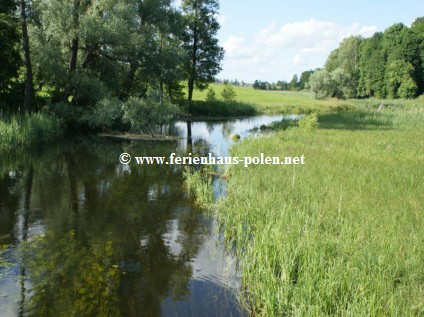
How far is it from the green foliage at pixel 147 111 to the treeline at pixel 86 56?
71 millimetres

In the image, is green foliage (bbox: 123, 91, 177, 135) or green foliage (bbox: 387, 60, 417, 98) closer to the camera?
green foliage (bbox: 123, 91, 177, 135)

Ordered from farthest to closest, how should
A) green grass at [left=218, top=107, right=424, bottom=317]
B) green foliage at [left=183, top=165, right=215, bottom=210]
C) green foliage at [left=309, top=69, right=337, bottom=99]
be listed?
green foliage at [left=309, top=69, right=337, bottom=99]
green foliage at [left=183, top=165, right=215, bottom=210]
green grass at [left=218, top=107, right=424, bottom=317]

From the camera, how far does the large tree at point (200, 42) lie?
4734 cm

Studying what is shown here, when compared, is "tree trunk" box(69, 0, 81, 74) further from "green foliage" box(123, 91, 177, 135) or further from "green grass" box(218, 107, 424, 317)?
"green grass" box(218, 107, 424, 317)

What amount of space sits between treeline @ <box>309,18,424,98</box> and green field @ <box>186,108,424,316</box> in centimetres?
7265

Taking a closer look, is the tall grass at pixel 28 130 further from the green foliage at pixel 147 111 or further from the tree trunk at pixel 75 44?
the tree trunk at pixel 75 44

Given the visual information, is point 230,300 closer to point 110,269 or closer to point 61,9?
point 110,269

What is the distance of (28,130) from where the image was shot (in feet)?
71.2

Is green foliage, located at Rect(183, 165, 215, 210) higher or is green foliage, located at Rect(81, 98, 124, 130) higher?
green foliage, located at Rect(81, 98, 124, 130)

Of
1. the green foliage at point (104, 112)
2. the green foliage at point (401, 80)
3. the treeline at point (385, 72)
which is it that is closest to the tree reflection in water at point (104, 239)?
the green foliage at point (104, 112)

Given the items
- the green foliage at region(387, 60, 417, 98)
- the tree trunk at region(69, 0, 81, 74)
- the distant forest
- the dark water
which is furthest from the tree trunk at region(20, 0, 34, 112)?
the green foliage at region(387, 60, 417, 98)

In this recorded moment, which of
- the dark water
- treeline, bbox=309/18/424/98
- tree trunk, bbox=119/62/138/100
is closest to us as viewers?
the dark water

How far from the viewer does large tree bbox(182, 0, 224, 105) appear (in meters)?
47.3

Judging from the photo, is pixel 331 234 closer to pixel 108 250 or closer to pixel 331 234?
pixel 331 234
